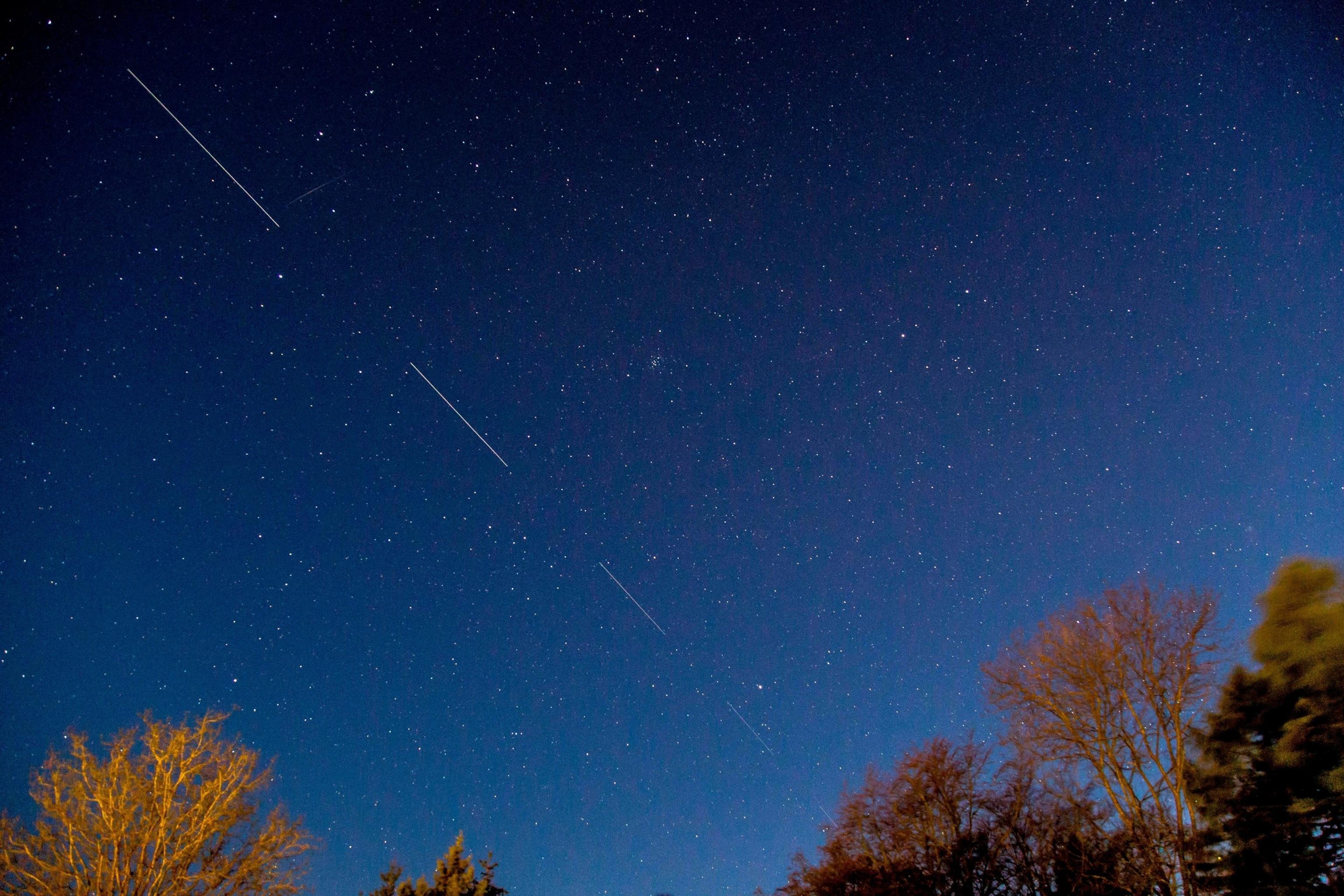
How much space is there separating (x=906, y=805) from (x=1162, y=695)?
9.46 metres

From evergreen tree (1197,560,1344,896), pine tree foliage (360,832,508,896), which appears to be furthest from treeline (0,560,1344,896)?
pine tree foliage (360,832,508,896)

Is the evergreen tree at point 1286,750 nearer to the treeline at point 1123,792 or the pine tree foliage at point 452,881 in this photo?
the treeline at point 1123,792

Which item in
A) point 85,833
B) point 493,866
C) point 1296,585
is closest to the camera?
point 493,866

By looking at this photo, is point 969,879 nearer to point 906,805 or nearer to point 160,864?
point 906,805

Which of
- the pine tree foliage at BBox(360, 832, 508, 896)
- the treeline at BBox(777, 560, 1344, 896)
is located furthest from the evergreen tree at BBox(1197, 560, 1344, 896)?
the pine tree foliage at BBox(360, 832, 508, 896)

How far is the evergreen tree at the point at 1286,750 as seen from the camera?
1312cm

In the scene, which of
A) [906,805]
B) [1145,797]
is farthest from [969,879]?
[1145,797]

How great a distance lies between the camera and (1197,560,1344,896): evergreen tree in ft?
43.0

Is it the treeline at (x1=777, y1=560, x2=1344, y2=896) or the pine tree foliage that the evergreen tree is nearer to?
the treeline at (x1=777, y1=560, x2=1344, y2=896)

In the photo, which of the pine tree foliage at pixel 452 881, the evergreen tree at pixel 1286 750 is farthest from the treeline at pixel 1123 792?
the pine tree foliage at pixel 452 881

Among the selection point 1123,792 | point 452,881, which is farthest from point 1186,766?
point 452,881

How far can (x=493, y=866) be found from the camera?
10.5m

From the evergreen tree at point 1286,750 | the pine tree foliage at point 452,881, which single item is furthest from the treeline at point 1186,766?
the pine tree foliage at point 452,881

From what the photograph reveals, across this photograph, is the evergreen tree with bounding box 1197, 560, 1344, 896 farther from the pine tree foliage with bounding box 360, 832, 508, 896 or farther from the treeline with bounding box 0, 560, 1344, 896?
the pine tree foliage with bounding box 360, 832, 508, 896
